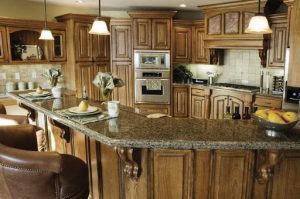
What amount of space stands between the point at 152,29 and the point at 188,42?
900 millimetres

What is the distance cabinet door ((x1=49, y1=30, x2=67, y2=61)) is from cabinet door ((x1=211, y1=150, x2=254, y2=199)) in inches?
165

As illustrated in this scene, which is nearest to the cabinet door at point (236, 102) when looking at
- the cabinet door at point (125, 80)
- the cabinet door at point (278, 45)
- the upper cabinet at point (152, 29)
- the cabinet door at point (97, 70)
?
the cabinet door at point (278, 45)

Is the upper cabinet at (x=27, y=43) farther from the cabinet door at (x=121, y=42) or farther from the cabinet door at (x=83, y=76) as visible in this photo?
the cabinet door at (x=121, y=42)

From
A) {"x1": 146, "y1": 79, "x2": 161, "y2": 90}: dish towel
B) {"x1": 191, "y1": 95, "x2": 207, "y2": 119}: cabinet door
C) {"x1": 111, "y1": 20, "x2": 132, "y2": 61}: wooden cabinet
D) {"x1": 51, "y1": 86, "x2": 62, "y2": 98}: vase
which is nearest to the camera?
{"x1": 51, "y1": 86, "x2": 62, "y2": 98}: vase

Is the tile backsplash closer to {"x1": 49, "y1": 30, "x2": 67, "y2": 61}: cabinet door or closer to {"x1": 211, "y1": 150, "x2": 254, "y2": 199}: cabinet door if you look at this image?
{"x1": 49, "y1": 30, "x2": 67, "y2": 61}: cabinet door

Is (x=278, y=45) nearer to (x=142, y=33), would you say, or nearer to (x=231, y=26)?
(x=231, y=26)

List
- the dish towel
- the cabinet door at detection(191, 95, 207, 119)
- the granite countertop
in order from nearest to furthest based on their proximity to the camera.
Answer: the granite countertop < the cabinet door at detection(191, 95, 207, 119) < the dish towel

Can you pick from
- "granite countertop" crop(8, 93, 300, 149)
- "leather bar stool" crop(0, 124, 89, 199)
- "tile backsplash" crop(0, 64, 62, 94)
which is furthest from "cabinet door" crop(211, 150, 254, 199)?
"tile backsplash" crop(0, 64, 62, 94)

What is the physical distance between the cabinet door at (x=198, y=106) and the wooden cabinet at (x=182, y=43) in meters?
0.93

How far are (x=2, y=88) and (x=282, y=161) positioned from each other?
15.1ft

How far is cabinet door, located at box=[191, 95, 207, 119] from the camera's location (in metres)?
5.56

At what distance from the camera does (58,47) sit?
17.1ft

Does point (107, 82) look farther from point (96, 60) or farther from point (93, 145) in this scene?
point (96, 60)

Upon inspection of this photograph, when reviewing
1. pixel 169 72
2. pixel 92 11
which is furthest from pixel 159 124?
pixel 92 11
